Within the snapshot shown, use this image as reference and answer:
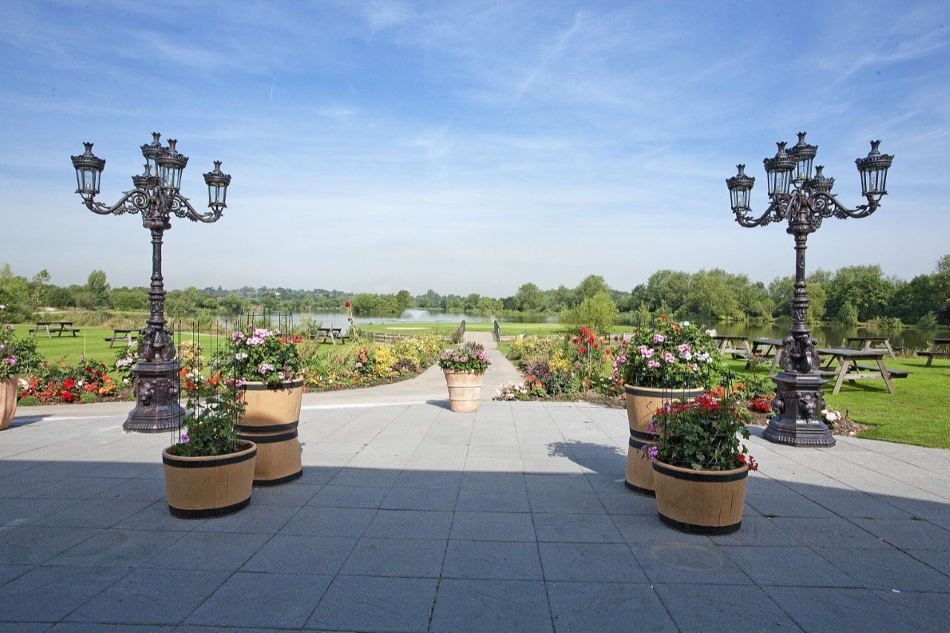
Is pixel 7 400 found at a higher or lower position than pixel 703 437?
lower

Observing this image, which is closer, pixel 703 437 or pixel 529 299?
pixel 703 437

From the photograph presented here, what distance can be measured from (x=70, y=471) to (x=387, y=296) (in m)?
53.7

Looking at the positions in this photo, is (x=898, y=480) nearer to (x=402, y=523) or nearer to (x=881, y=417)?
(x=881, y=417)

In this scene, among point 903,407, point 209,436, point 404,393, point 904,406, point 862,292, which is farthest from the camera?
point 862,292

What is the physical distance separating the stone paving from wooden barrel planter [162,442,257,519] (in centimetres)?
11

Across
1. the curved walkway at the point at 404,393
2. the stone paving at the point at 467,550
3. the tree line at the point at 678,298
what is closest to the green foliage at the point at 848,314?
the tree line at the point at 678,298

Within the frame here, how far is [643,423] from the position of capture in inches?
189

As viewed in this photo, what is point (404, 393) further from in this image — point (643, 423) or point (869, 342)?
point (869, 342)

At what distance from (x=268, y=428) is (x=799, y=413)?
20.5 ft

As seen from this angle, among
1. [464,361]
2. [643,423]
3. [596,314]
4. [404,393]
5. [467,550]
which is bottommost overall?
[404,393]

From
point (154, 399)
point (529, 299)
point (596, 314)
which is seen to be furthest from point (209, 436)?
point (529, 299)

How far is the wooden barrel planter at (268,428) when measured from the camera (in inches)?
193

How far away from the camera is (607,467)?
5750mm

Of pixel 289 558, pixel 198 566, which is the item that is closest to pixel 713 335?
pixel 289 558
